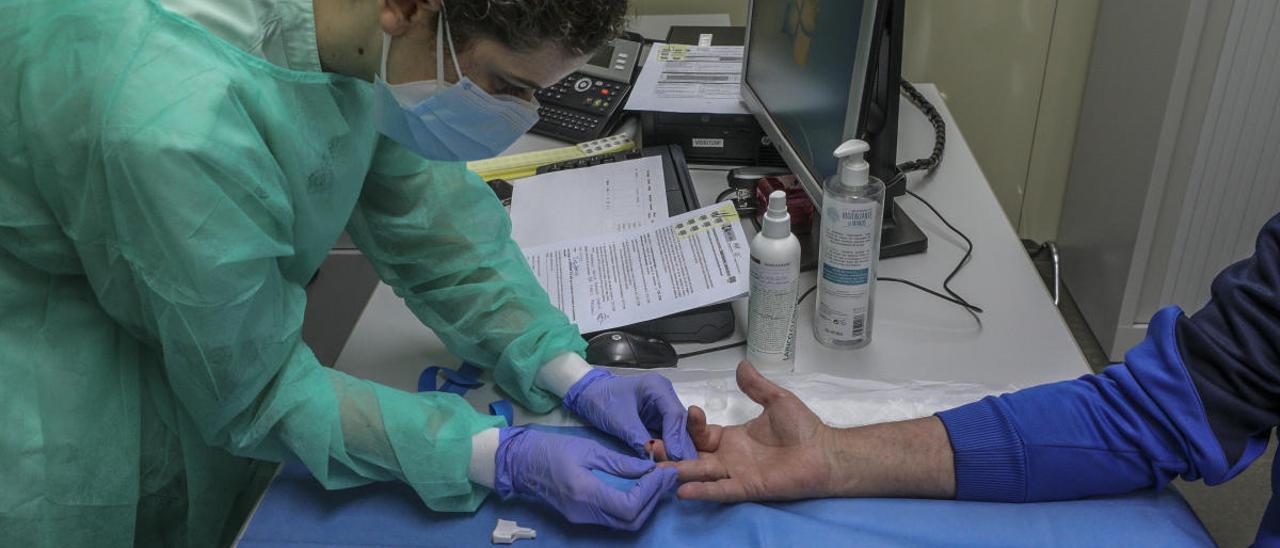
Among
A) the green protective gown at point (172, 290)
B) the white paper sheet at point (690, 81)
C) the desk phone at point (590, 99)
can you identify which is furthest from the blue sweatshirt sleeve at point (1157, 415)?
the desk phone at point (590, 99)

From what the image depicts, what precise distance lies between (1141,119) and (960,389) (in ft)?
4.71

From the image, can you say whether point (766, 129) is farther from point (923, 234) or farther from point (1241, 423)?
point (1241, 423)

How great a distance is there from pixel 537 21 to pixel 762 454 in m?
0.48

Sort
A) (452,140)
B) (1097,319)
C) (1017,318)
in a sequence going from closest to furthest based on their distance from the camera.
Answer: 1. (452,140)
2. (1017,318)
3. (1097,319)

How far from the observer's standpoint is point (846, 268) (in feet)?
3.50

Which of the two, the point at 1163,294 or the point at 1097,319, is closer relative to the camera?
the point at 1163,294

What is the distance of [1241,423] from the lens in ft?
2.86

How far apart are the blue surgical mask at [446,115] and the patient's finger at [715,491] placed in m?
0.42

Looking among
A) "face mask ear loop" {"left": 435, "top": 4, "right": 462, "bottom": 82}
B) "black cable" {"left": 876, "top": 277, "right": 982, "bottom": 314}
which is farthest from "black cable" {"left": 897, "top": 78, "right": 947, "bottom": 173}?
"face mask ear loop" {"left": 435, "top": 4, "right": 462, "bottom": 82}

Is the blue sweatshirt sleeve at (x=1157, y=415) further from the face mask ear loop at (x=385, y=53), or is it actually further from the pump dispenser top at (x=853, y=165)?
the face mask ear loop at (x=385, y=53)

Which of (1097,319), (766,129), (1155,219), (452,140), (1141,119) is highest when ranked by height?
(452,140)

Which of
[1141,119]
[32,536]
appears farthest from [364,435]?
[1141,119]

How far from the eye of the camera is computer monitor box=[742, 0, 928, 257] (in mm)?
1111

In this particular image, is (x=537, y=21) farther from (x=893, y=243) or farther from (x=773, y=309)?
(x=893, y=243)
